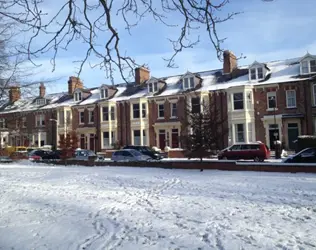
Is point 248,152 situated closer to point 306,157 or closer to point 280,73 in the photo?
point 306,157

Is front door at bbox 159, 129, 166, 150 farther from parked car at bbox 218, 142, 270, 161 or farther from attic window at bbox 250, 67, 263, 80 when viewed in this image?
parked car at bbox 218, 142, 270, 161

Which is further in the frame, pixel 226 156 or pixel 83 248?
pixel 226 156

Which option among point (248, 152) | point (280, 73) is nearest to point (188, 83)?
point (280, 73)

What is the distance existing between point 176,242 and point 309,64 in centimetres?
3287

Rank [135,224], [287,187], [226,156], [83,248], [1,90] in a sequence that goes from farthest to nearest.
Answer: [226,156] → [1,90] → [287,187] → [135,224] → [83,248]

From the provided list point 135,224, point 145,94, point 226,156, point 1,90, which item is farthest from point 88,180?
point 145,94

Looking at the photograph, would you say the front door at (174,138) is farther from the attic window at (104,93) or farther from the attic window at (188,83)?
the attic window at (104,93)

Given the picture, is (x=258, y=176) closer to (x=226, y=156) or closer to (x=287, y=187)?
(x=287, y=187)

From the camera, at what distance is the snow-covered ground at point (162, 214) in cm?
754

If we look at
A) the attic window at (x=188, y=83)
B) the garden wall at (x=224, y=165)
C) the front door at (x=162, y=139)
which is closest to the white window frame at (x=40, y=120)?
the front door at (x=162, y=139)

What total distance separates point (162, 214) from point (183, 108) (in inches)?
1243

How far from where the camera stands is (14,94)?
58.3 ft

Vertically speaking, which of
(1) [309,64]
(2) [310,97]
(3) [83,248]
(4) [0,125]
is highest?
(1) [309,64]

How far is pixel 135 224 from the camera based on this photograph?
8891 millimetres
